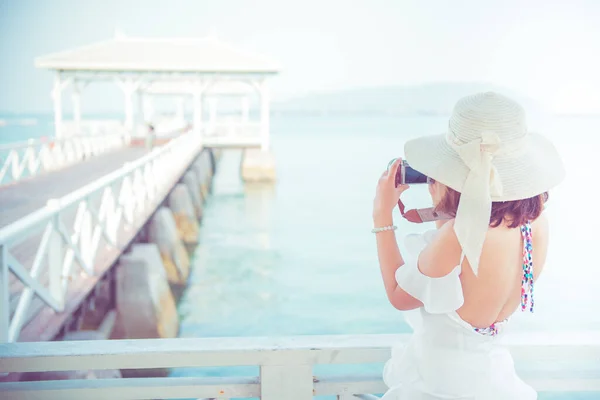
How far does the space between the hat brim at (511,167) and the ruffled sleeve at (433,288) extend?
21cm

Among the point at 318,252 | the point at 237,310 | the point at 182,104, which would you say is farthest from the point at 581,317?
the point at 182,104

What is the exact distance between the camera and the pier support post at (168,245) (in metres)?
10.3

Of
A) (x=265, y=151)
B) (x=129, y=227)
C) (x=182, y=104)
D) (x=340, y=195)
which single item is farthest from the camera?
(x=182, y=104)

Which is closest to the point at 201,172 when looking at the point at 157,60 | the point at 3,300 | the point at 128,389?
the point at 157,60

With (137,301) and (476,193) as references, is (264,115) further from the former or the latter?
(476,193)

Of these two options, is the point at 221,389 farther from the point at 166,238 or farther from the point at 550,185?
the point at 166,238

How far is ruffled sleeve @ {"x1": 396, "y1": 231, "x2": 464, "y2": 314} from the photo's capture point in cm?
147

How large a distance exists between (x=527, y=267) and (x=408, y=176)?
0.37 meters

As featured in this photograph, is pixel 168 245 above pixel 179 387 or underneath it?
underneath

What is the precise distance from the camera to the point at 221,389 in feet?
5.91

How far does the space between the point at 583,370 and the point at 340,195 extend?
1034 inches

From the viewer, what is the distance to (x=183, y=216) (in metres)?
14.4

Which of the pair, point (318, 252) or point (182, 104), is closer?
point (318, 252)

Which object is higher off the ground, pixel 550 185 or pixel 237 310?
pixel 550 185
